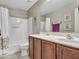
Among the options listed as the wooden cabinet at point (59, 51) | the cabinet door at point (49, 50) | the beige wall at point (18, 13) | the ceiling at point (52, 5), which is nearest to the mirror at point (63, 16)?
the ceiling at point (52, 5)

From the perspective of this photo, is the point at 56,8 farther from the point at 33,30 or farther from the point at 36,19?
the point at 33,30

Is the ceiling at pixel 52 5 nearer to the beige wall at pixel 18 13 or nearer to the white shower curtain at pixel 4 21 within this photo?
the beige wall at pixel 18 13

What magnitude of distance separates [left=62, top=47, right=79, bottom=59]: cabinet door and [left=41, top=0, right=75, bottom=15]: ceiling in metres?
1.28

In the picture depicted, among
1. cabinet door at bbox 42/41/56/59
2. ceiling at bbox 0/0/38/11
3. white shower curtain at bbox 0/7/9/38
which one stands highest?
ceiling at bbox 0/0/38/11

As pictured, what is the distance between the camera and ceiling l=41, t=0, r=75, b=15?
2243mm

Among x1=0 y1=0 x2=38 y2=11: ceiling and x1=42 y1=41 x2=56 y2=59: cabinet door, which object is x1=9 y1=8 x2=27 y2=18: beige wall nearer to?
x1=0 y1=0 x2=38 y2=11: ceiling

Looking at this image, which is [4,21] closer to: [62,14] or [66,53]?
[62,14]

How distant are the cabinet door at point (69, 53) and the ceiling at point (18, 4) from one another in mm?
2558

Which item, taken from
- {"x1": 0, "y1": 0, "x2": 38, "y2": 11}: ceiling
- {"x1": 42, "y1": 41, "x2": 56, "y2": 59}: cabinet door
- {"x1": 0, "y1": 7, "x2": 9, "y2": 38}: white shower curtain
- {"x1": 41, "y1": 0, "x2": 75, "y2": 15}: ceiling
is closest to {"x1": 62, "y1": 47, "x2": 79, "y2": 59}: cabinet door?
{"x1": 42, "y1": 41, "x2": 56, "y2": 59}: cabinet door

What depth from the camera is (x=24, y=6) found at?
143 inches

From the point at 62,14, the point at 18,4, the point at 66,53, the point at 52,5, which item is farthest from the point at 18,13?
the point at 66,53

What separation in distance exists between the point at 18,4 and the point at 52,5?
4.38 feet

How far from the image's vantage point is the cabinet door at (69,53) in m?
1.01

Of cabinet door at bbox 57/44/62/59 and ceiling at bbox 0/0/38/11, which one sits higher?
ceiling at bbox 0/0/38/11
